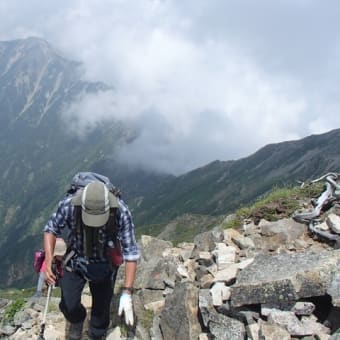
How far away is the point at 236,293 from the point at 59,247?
3241 mm

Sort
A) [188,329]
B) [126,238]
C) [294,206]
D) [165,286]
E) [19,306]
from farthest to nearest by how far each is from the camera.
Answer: [294,206]
[19,306]
[165,286]
[188,329]
[126,238]

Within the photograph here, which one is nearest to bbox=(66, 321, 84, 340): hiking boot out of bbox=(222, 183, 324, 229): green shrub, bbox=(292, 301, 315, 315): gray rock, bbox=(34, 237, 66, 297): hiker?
bbox=(34, 237, 66, 297): hiker

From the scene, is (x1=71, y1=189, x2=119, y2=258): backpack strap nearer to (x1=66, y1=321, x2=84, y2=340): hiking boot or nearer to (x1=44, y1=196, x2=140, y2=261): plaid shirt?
(x1=44, y1=196, x2=140, y2=261): plaid shirt

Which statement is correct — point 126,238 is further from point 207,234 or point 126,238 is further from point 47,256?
point 207,234

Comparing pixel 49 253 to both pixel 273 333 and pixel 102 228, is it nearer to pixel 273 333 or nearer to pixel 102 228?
pixel 102 228

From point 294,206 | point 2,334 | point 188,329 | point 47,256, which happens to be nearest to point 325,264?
point 188,329

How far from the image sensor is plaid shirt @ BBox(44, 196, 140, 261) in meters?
7.03

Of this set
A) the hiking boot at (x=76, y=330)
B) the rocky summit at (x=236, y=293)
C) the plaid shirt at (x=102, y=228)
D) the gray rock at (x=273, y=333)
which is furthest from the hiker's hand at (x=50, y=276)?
the gray rock at (x=273, y=333)

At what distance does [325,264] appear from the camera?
7.49 m

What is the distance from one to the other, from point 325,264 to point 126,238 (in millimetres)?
3389

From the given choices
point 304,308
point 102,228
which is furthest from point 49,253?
point 304,308

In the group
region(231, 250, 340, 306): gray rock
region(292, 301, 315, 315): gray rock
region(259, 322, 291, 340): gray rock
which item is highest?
region(231, 250, 340, 306): gray rock

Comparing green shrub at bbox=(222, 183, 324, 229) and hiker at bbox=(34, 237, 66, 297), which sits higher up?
green shrub at bbox=(222, 183, 324, 229)

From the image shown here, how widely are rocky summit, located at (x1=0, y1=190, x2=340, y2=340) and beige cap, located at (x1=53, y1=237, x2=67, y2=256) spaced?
206 cm
